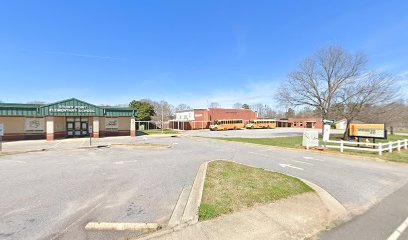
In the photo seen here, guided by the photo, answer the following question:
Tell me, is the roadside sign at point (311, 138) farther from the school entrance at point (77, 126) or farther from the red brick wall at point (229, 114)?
the red brick wall at point (229, 114)

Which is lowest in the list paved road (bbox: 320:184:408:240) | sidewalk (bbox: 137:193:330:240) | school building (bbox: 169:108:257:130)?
paved road (bbox: 320:184:408:240)

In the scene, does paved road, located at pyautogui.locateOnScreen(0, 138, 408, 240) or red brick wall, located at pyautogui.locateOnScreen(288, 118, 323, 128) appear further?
red brick wall, located at pyautogui.locateOnScreen(288, 118, 323, 128)

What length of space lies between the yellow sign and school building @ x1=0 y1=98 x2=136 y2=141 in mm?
26532

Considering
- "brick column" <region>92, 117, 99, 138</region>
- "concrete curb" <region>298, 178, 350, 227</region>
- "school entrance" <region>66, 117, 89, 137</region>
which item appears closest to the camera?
"concrete curb" <region>298, 178, 350, 227</region>

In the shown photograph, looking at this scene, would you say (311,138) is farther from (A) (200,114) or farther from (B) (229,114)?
(B) (229,114)

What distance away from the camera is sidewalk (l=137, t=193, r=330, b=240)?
4.05 metres

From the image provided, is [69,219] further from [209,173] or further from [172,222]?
[209,173]

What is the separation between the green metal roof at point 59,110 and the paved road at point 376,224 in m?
27.9

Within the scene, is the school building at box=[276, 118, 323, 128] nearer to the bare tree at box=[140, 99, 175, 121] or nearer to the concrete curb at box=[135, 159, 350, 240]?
the bare tree at box=[140, 99, 175, 121]

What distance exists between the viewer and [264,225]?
176 inches

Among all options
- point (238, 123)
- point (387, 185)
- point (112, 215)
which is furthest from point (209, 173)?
point (238, 123)

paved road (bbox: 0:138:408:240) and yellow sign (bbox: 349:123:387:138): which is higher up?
yellow sign (bbox: 349:123:387:138)

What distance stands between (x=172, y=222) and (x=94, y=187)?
161 inches

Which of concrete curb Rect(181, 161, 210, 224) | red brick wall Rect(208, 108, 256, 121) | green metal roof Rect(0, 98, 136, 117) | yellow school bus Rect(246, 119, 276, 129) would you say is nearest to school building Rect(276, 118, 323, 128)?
yellow school bus Rect(246, 119, 276, 129)
